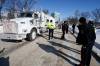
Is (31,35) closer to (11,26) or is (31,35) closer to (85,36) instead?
→ (11,26)

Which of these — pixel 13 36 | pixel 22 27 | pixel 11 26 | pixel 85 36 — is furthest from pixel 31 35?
pixel 85 36

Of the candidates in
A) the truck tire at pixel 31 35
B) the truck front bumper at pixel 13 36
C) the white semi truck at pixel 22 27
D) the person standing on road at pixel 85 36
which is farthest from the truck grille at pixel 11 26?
the person standing on road at pixel 85 36

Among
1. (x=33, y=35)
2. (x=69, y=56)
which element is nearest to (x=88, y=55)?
(x=69, y=56)

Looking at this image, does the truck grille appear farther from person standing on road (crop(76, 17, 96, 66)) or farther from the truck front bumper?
person standing on road (crop(76, 17, 96, 66))

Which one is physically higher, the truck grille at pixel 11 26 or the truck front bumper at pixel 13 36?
the truck grille at pixel 11 26

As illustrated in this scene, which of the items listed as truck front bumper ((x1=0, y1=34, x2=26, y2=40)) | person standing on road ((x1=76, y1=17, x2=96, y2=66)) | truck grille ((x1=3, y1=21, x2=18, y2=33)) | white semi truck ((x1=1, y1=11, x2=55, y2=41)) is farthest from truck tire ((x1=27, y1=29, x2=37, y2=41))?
person standing on road ((x1=76, y1=17, x2=96, y2=66))

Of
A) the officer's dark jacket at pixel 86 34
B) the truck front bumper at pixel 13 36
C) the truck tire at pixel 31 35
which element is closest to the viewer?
the officer's dark jacket at pixel 86 34

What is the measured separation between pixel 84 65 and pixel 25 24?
1095 cm

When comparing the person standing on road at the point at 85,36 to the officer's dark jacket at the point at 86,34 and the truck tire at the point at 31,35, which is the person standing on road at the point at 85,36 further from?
the truck tire at the point at 31,35

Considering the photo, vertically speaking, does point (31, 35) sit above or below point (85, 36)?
below

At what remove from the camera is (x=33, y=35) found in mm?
19812

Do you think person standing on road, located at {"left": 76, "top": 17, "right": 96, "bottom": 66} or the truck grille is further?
the truck grille

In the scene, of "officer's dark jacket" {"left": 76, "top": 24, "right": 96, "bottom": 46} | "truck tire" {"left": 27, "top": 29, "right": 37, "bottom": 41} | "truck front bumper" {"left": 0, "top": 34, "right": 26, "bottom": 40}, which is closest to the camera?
"officer's dark jacket" {"left": 76, "top": 24, "right": 96, "bottom": 46}

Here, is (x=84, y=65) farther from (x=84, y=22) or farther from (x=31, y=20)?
(x=31, y=20)
